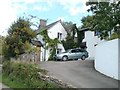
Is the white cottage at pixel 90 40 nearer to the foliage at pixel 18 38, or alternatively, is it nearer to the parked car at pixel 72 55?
the parked car at pixel 72 55

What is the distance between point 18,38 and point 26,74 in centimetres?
1156

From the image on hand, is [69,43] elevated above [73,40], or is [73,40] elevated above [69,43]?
[73,40]

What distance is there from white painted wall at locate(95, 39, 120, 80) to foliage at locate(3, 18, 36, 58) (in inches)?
410

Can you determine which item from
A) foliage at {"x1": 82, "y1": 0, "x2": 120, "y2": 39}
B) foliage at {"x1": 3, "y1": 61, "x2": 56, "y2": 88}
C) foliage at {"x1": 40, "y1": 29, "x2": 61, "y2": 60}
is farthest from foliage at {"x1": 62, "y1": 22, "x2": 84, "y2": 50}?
foliage at {"x1": 3, "y1": 61, "x2": 56, "y2": 88}

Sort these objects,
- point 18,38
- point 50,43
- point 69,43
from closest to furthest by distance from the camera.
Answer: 1. point 18,38
2. point 50,43
3. point 69,43

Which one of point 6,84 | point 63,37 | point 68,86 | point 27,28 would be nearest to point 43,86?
point 68,86

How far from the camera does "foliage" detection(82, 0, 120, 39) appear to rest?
24.2 m

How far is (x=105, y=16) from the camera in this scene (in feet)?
82.7

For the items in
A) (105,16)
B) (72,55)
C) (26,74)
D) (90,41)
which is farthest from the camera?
(90,41)

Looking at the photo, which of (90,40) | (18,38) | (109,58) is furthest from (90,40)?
(109,58)

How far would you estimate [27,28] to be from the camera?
3428cm

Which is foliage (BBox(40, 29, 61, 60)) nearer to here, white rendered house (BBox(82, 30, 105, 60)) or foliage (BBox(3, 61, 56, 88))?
white rendered house (BBox(82, 30, 105, 60))

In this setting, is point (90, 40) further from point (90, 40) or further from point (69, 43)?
point (69, 43)

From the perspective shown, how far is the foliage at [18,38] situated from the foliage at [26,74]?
509 cm
